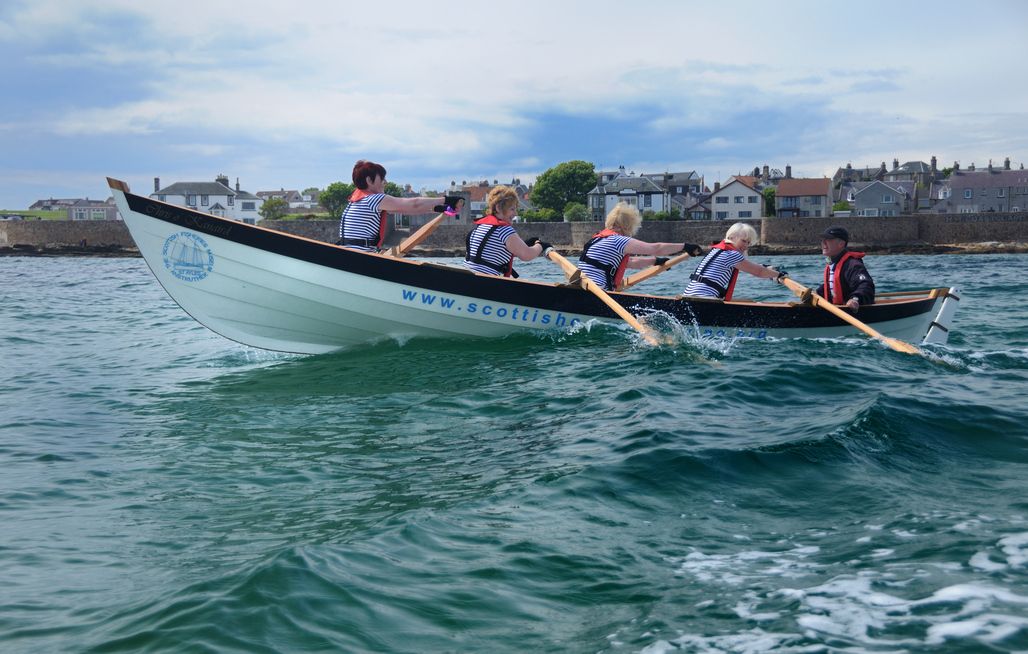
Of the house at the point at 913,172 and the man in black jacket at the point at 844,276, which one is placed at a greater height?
the house at the point at 913,172

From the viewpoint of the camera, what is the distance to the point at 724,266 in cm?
1022

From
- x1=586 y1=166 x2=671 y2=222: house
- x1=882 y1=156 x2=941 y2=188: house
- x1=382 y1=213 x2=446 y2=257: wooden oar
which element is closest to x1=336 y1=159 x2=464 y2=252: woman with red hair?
x1=382 y1=213 x2=446 y2=257: wooden oar

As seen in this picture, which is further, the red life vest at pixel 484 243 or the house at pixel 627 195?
the house at pixel 627 195

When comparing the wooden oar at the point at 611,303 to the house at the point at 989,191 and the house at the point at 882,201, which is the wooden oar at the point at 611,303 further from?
the house at the point at 882,201

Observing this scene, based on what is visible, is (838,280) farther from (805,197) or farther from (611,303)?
(805,197)

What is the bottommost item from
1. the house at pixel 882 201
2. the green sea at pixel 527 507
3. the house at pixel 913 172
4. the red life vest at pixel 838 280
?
the green sea at pixel 527 507

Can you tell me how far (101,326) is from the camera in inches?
591

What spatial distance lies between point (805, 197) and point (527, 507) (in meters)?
84.7

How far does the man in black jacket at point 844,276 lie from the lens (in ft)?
33.4

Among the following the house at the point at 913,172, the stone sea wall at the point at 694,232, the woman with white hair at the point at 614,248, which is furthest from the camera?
the house at the point at 913,172

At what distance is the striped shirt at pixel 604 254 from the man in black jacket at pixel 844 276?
246 centimetres

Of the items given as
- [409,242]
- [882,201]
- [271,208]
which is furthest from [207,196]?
[409,242]

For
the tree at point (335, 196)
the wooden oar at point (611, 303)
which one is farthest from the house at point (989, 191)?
the wooden oar at point (611, 303)

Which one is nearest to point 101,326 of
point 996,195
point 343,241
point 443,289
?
point 343,241
